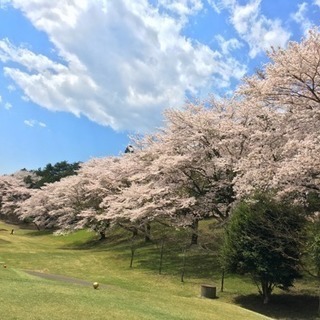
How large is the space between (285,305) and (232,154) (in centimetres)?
1085

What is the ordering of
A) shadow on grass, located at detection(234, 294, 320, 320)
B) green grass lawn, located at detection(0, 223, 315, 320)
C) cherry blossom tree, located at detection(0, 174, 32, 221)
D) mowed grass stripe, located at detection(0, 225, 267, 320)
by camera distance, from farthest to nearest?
cherry blossom tree, located at detection(0, 174, 32, 221) → shadow on grass, located at detection(234, 294, 320, 320) → green grass lawn, located at detection(0, 223, 315, 320) → mowed grass stripe, located at detection(0, 225, 267, 320)

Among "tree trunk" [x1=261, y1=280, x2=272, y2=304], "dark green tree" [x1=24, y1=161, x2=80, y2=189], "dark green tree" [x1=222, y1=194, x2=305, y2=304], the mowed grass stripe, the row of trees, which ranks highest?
"dark green tree" [x1=24, y1=161, x2=80, y2=189]

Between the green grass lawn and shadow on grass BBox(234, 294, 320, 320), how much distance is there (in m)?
0.05

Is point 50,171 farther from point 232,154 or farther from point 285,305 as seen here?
point 285,305

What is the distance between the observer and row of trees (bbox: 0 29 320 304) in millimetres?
20172

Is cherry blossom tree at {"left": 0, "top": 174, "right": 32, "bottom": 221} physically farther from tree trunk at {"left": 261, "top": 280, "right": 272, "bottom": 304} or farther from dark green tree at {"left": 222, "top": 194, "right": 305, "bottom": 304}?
tree trunk at {"left": 261, "top": 280, "right": 272, "bottom": 304}

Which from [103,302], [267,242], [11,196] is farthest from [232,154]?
[11,196]

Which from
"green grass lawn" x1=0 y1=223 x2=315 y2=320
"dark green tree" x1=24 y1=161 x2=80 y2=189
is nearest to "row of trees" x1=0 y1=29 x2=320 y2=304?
"green grass lawn" x1=0 y1=223 x2=315 y2=320

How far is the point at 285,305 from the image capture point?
1994cm

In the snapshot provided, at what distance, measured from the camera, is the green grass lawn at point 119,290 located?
448 inches

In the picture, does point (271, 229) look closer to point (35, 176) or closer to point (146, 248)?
point (146, 248)

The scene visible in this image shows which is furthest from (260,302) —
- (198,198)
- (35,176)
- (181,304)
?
(35,176)

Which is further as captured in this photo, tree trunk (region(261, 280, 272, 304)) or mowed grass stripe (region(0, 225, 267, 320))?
tree trunk (region(261, 280, 272, 304))

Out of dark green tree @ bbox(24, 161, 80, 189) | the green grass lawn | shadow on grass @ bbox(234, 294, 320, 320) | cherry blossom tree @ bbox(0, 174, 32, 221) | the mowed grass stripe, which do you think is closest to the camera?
the mowed grass stripe
